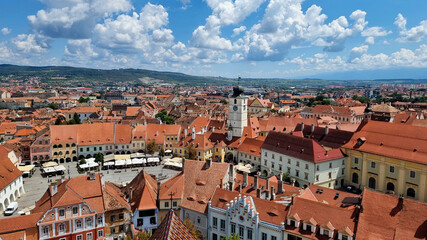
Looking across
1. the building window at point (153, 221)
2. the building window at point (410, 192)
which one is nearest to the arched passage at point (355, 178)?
the building window at point (410, 192)

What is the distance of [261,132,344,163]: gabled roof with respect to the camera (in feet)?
198

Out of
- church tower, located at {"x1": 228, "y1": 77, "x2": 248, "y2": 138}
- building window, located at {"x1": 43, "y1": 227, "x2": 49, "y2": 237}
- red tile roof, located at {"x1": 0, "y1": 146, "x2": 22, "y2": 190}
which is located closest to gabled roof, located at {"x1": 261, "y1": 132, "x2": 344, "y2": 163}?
church tower, located at {"x1": 228, "y1": 77, "x2": 248, "y2": 138}

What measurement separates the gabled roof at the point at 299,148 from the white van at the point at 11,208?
49851mm

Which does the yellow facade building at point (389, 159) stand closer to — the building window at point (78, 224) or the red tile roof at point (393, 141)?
the red tile roof at point (393, 141)

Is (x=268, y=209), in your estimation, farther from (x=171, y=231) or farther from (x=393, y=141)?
(x=393, y=141)

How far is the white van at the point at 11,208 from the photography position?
50253 millimetres

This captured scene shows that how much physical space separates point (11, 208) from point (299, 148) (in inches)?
2096

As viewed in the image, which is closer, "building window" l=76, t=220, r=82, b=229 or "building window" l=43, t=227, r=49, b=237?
"building window" l=43, t=227, r=49, b=237

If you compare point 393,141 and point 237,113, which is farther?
point 237,113

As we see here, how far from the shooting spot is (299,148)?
63562 mm

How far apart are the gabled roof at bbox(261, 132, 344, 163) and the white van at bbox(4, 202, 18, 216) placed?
49.9 meters

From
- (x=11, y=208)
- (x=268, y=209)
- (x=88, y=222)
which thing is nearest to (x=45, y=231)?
(x=88, y=222)

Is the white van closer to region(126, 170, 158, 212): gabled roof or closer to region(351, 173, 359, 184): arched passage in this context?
region(126, 170, 158, 212): gabled roof

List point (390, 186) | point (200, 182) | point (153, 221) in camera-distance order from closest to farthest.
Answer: point (153, 221) → point (200, 182) → point (390, 186)
